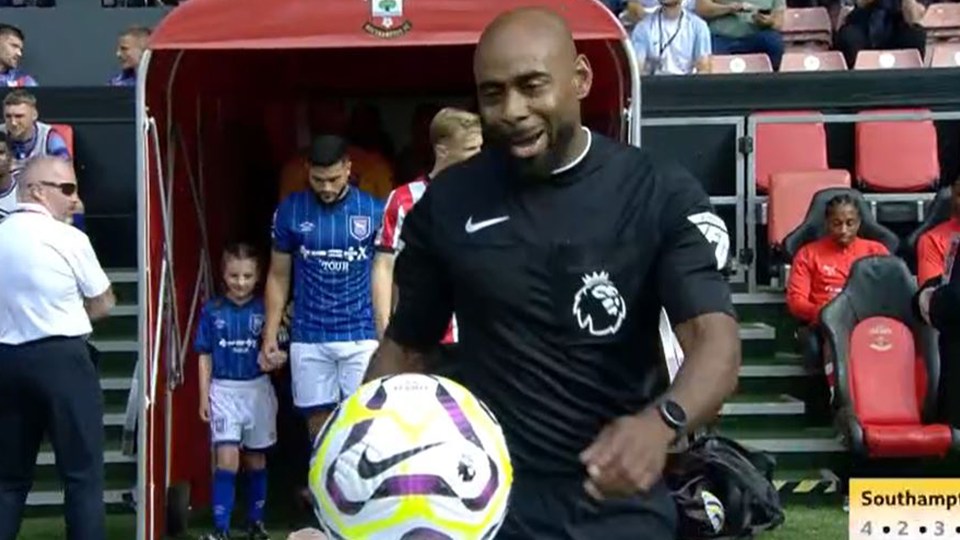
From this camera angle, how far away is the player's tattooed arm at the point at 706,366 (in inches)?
104

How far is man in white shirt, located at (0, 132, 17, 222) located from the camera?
8.68m

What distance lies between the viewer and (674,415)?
102 inches

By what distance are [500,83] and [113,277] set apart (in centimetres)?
Result: 789

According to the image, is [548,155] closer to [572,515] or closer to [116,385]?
[572,515]

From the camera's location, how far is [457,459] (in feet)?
7.86

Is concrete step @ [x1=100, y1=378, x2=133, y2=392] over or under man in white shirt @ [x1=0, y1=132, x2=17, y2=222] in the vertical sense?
under

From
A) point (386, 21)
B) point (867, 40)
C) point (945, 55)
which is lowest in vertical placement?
point (386, 21)

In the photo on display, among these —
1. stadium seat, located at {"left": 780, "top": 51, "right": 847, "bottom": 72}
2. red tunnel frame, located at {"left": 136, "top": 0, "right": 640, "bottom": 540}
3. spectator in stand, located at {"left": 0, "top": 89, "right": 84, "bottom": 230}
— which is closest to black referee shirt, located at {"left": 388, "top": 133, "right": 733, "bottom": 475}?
red tunnel frame, located at {"left": 136, "top": 0, "right": 640, "bottom": 540}

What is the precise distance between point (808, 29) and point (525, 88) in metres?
11.1

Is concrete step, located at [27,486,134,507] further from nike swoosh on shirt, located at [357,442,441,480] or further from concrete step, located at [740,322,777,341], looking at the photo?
nike swoosh on shirt, located at [357,442,441,480]

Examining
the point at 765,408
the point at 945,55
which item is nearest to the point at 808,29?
the point at 945,55

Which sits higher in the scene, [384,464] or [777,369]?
[384,464]

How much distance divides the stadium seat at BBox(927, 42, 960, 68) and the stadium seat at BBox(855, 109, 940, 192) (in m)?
1.43

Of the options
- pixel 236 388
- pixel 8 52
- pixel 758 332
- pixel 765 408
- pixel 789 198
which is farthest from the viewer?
pixel 8 52
